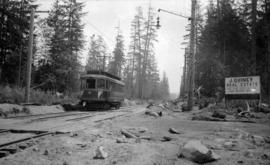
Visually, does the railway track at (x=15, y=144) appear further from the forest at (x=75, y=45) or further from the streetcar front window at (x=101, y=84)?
the forest at (x=75, y=45)

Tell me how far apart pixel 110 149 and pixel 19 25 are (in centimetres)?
2851

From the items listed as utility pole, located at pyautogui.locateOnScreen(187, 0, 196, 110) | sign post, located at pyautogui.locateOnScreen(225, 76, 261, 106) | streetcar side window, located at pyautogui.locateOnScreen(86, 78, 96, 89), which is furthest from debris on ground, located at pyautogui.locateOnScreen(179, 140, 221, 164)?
streetcar side window, located at pyautogui.locateOnScreen(86, 78, 96, 89)

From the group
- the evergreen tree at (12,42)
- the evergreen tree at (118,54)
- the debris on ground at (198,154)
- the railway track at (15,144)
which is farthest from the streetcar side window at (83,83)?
the evergreen tree at (118,54)

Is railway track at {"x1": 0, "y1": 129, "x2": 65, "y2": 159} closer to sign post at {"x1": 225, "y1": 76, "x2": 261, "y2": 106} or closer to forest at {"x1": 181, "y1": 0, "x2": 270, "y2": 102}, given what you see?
sign post at {"x1": 225, "y1": 76, "x2": 261, "y2": 106}

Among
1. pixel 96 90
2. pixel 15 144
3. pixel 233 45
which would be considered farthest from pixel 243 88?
pixel 233 45

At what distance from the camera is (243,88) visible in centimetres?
1367

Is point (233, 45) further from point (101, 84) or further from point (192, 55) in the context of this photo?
point (101, 84)

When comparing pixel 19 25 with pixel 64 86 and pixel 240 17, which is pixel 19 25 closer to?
pixel 64 86

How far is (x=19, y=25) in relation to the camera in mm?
27844

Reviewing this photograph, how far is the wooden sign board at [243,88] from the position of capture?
1319cm

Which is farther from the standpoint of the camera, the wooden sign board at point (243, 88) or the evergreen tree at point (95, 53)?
the evergreen tree at point (95, 53)

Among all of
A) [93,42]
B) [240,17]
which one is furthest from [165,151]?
[93,42]

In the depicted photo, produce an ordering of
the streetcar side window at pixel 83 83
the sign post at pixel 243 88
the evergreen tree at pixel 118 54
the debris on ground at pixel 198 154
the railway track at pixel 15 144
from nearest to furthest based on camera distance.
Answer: the debris on ground at pixel 198 154 → the railway track at pixel 15 144 → the sign post at pixel 243 88 → the streetcar side window at pixel 83 83 → the evergreen tree at pixel 118 54

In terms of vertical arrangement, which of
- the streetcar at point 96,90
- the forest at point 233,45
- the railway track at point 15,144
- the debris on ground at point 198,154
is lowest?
the railway track at point 15,144
